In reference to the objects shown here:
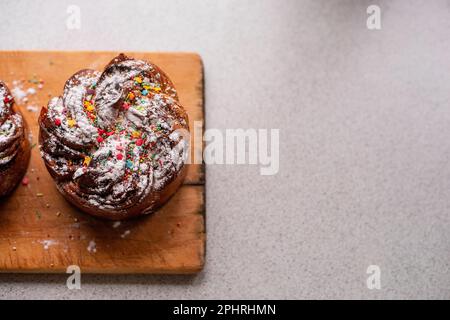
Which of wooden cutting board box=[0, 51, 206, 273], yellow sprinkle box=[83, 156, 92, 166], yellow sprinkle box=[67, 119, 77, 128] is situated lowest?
wooden cutting board box=[0, 51, 206, 273]

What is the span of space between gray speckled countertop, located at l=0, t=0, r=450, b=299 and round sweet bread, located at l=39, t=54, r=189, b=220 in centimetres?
35

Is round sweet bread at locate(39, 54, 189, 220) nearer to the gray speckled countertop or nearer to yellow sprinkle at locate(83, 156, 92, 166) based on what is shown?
yellow sprinkle at locate(83, 156, 92, 166)

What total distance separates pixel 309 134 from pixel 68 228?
0.93m

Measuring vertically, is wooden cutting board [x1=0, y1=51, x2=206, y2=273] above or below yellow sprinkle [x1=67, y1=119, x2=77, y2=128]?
below

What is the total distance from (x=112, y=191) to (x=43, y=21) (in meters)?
0.84

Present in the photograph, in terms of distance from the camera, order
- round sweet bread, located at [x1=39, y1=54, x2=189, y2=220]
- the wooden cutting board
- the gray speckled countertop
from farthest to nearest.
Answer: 1. the gray speckled countertop
2. the wooden cutting board
3. round sweet bread, located at [x1=39, y1=54, x2=189, y2=220]

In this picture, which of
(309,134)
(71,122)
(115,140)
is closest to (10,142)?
(71,122)

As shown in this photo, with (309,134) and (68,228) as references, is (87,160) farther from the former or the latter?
(309,134)

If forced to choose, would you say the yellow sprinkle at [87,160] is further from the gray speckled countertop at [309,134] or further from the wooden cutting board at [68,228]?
the gray speckled countertop at [309,134]

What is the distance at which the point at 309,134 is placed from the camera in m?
1.91

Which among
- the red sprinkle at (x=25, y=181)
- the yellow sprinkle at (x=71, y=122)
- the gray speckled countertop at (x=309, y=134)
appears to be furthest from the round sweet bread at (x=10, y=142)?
the gray speckled countertop at (x=309, y=134)

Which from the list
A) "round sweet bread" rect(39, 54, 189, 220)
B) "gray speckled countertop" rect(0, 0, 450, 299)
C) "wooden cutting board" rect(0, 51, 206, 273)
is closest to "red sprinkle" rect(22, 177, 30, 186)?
"wooden cutting board" rect(0, 51, 206, 273)

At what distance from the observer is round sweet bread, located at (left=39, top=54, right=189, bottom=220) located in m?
1.48

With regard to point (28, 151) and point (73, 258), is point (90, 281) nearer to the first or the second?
point (73, 258)
